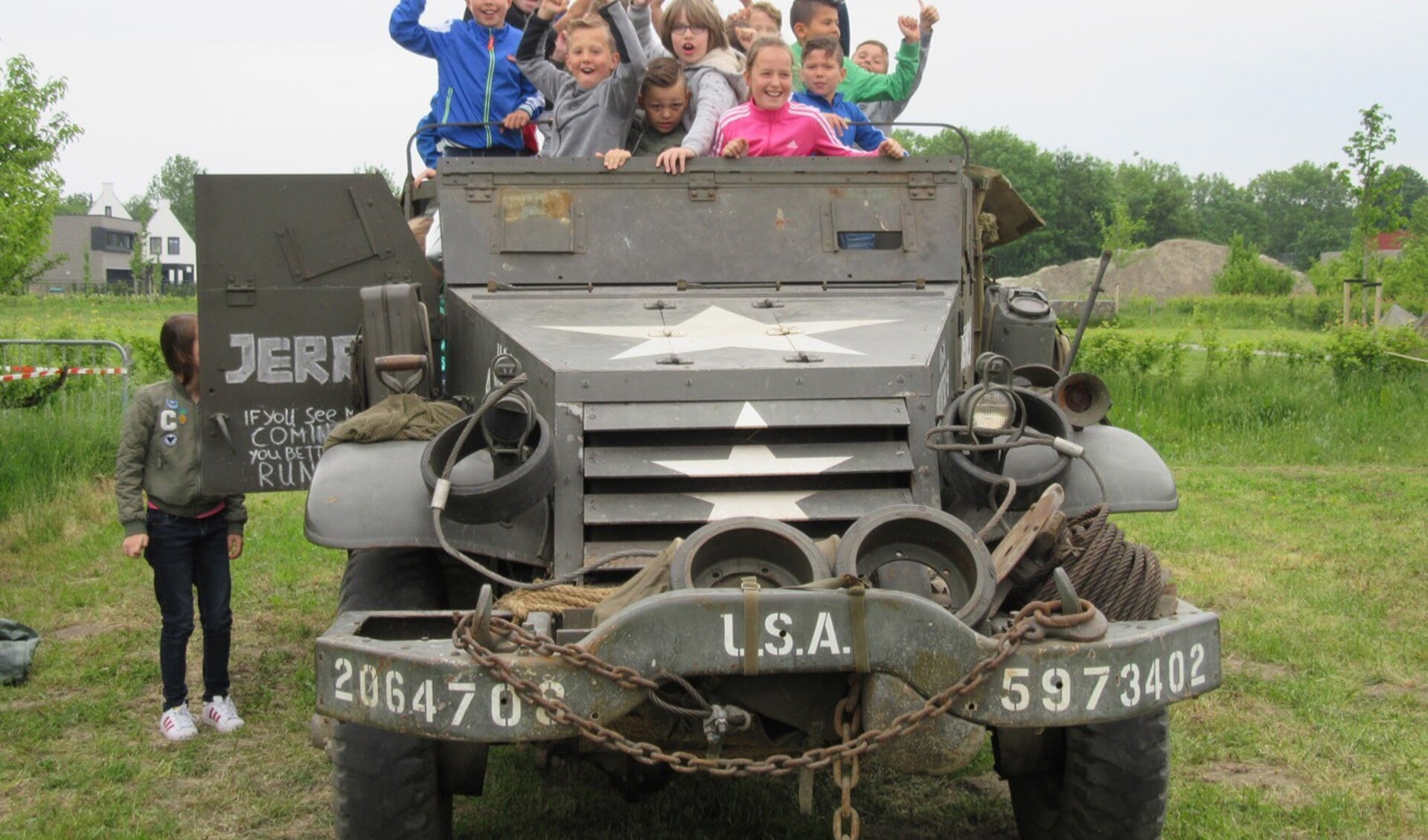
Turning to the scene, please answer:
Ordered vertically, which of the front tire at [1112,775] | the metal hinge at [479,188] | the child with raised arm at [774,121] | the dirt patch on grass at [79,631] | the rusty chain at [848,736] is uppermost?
the child with raised arm at [774,121]

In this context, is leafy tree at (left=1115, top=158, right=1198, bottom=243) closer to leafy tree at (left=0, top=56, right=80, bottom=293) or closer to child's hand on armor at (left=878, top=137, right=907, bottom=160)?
leafy tree at (left=0, top=56, right=80, bottom=293)

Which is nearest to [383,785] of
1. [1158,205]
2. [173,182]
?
[1158,205]

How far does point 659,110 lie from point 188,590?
7.96 feet

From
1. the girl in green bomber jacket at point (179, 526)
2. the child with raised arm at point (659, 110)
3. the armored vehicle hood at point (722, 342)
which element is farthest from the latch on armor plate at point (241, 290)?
the child with raised arm at point (659, 110)

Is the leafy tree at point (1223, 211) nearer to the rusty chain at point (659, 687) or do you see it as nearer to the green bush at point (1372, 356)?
the green bush at point (1372, 356)

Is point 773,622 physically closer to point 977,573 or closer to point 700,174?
point 977,573

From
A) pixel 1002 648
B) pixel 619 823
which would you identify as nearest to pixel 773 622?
pixel 1002 648

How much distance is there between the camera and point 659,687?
10.4 ft

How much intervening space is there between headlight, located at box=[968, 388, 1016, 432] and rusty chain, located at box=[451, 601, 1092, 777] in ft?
3.07

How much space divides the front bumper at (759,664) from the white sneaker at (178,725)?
8.23 ft

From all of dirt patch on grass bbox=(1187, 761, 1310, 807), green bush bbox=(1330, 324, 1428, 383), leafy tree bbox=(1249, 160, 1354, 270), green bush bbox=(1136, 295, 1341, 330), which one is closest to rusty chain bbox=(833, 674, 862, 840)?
dirt patch on grass bbox=(1187, 761, 1310, 807)

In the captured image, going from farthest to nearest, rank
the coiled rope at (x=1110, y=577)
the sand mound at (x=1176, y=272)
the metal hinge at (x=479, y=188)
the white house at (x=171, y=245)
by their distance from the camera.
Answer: the white house at (x=171, y=245) < the sand mound at (x=1176, y=272) < the metal hinge at (x=479, y=188) < the coiled rope at (x=1110, y=577)

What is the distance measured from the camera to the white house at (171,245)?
77688 millimetres

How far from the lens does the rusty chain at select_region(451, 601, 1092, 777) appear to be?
3123mm
